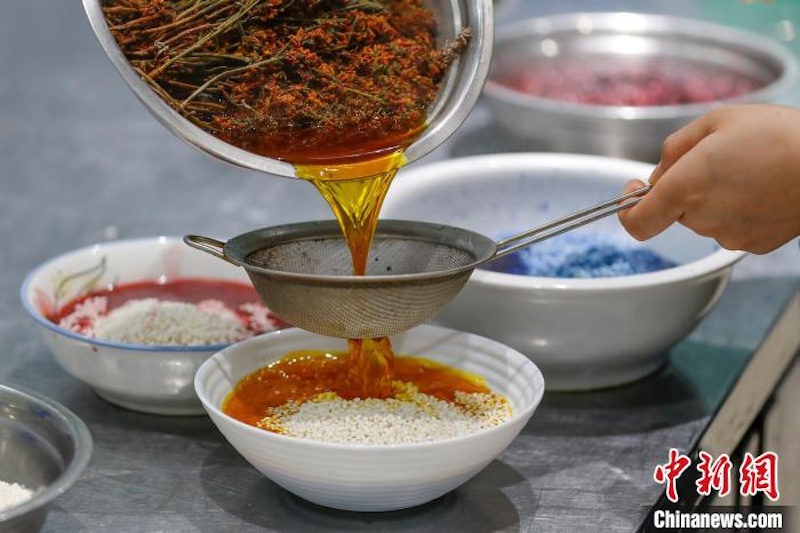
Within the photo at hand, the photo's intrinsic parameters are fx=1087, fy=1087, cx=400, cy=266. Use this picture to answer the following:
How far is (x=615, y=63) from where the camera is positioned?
8.96 feet

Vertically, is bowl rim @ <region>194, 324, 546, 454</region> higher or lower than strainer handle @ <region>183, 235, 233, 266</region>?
lower

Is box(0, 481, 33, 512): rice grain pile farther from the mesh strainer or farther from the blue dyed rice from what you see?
the blue dyed rice

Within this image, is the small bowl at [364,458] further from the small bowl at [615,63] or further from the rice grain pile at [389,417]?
the small bowl at [615,63]

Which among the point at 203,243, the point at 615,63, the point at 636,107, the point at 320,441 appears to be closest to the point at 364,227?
the point at 203,243

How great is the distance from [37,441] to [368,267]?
49cm

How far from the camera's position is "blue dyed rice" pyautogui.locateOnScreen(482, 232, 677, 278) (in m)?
1.71

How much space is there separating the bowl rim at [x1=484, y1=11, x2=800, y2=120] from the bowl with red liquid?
655 mm

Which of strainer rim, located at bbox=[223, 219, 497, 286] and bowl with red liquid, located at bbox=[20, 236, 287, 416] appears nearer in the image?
strainer rim, located at bbox=[223, 219, 497, 286]

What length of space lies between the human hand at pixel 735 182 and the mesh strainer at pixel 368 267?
0.05m

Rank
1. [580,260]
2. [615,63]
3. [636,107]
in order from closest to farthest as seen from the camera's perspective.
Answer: [580,260] < [636,107] < [615,63]

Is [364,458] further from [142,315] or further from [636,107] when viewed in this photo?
[636,107]

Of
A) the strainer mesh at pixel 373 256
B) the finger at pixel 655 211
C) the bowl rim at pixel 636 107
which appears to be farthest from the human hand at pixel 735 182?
the bowl rim at pixel 636 107

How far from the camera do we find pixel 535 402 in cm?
130

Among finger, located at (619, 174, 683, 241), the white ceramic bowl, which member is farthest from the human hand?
the white ceramic bowl
